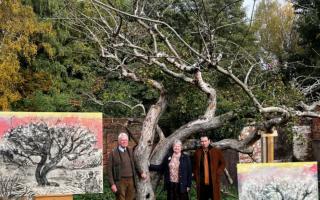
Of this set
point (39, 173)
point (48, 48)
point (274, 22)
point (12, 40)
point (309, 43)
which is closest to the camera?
point (39, 173)

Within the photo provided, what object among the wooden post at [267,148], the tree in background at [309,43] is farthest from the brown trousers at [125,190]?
the tree in background at [309,43]

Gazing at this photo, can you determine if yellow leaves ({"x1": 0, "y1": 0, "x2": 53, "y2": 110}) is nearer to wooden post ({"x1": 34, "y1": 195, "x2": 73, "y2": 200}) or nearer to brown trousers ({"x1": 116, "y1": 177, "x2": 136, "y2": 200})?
wooden post ({"x1": 34, "y1": 195, "x2": 73, "y2": 200})

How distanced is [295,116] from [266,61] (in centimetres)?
399

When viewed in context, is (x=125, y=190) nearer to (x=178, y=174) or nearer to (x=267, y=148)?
(x=178, y=174)

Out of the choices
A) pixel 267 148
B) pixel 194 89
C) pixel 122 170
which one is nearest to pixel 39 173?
pixel 122 170

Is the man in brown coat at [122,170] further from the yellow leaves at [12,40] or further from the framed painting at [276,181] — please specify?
the yellow leaves at [12,40]

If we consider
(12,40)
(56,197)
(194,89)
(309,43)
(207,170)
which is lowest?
(56,197)

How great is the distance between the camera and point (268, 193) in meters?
8.41

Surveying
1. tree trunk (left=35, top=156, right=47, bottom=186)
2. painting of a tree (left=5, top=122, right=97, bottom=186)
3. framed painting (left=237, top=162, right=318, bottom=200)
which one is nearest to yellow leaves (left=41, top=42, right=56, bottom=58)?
painting of a tree (left=5, top=122, right=97, bottom=186)

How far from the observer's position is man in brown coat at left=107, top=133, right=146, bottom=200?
8805mm

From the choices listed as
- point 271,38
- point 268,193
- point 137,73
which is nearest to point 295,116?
point 268,193

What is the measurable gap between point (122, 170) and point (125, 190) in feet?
1.06

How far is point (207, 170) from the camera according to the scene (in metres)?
8.95

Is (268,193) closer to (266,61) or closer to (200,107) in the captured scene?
(200,107)
